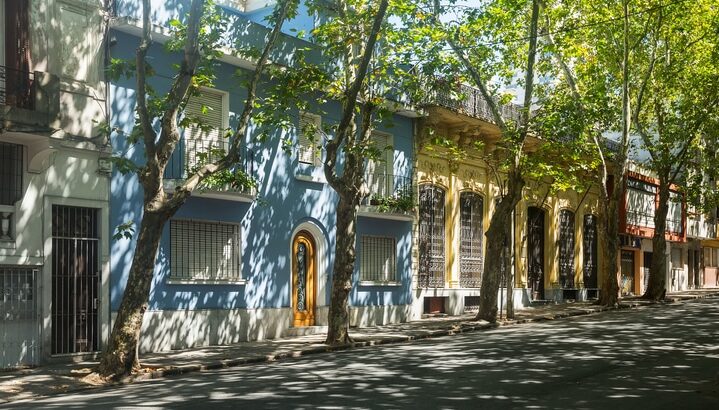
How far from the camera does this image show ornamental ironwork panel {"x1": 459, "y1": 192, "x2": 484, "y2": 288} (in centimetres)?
2831

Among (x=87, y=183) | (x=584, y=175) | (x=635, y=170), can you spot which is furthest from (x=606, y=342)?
(x=635, y=170)

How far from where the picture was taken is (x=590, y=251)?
1505 inches

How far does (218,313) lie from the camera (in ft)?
61.9

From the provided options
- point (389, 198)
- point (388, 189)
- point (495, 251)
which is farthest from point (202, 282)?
point (495, 251)

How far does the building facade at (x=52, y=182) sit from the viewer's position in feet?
47.5

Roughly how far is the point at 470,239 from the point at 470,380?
17144 millimetres

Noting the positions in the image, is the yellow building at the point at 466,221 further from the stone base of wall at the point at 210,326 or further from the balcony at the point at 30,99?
the balcony at the point at 30,99

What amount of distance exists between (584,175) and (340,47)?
21.4m

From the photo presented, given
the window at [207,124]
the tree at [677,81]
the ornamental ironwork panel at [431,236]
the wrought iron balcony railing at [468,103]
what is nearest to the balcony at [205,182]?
the window at [207,124]

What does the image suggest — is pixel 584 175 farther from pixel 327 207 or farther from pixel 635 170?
pixel 327 207

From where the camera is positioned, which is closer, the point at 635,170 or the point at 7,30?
the point at 7,30

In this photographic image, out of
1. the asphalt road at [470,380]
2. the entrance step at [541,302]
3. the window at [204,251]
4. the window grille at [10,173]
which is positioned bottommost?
the entrance step at [541,302]

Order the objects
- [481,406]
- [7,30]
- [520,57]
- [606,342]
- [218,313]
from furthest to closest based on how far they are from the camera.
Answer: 1. [520,57]
2. [218,313]
3. [606,342]
4. [7,30]
5. [481,406]

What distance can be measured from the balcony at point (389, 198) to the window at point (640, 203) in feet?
62.1
